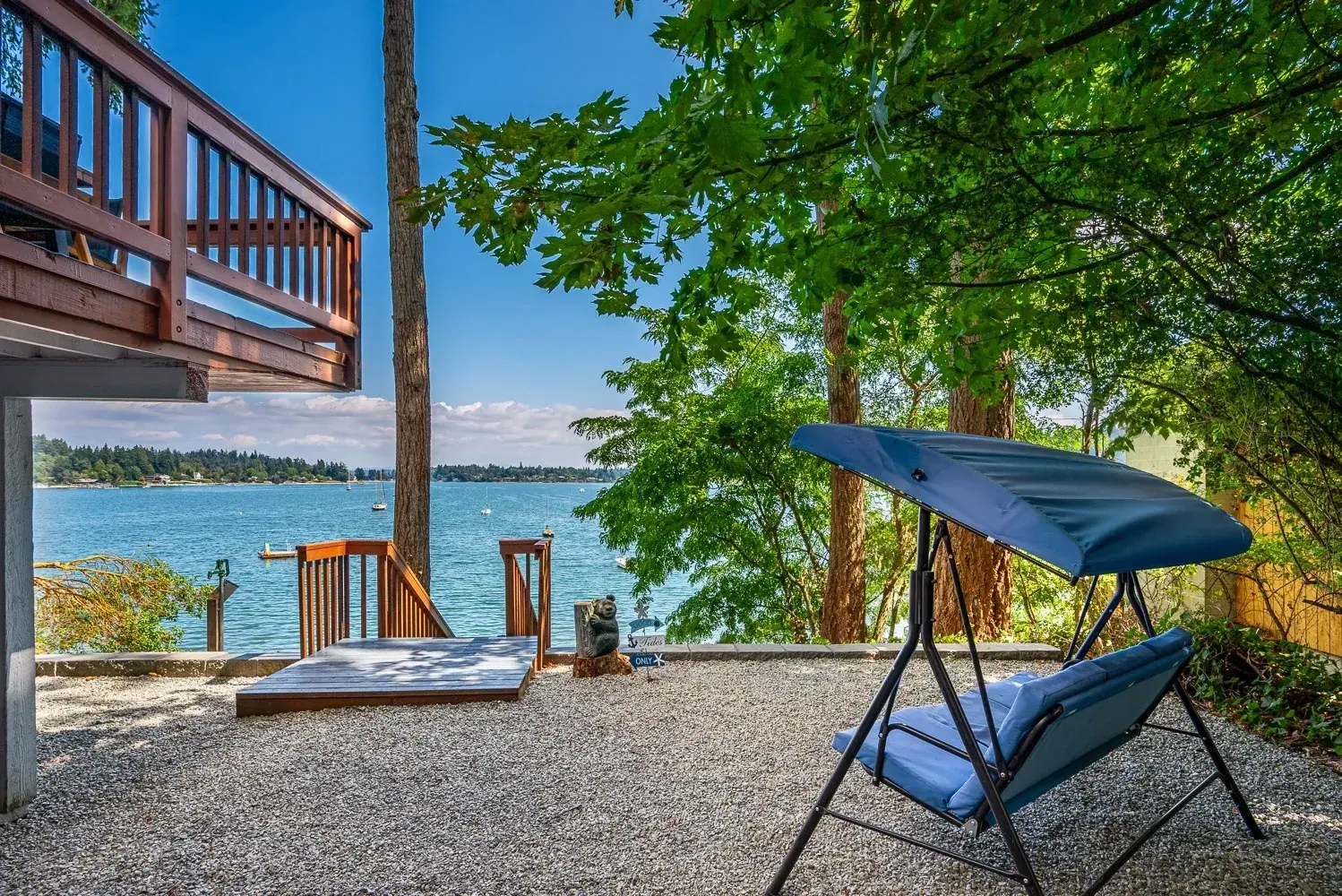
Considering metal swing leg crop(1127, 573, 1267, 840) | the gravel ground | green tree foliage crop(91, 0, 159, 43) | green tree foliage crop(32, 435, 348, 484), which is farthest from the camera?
green tree foliage crop(32, 435, 348, 484)

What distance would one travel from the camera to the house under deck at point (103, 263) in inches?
91.0

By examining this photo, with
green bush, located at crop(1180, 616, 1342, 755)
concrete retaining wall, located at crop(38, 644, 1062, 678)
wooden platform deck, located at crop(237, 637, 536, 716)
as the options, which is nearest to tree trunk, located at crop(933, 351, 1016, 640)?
concrete retaining wall, located at crop(38, 644, 1062, 678)

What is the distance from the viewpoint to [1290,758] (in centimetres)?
354

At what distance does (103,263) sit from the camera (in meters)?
3.89

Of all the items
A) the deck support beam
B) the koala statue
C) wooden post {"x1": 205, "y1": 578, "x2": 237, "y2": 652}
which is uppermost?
the deck support beam

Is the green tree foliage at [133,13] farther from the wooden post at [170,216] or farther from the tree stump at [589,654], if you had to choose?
the tree stump at [589,654]

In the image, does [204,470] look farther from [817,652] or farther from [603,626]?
[817,652]

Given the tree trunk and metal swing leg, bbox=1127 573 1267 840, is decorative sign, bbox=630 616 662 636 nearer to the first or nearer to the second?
the tree trunk

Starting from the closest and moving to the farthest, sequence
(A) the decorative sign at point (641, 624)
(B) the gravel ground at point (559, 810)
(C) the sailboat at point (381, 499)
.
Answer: (B) the gravel ground at point (559, 810), (A) the decorative sign at point (641, 624), (C) the sailboat at point (381, 499)

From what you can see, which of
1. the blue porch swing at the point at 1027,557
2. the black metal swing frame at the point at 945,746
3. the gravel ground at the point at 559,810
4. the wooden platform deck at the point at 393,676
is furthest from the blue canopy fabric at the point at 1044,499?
the wooden platform deck at the point at 393,676

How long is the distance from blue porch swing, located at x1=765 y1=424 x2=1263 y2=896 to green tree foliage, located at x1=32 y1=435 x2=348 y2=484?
976 centimetres

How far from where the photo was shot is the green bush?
3.80 meters

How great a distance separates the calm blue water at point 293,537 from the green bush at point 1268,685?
753 cm

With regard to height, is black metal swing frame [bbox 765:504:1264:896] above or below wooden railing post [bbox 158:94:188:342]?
below
